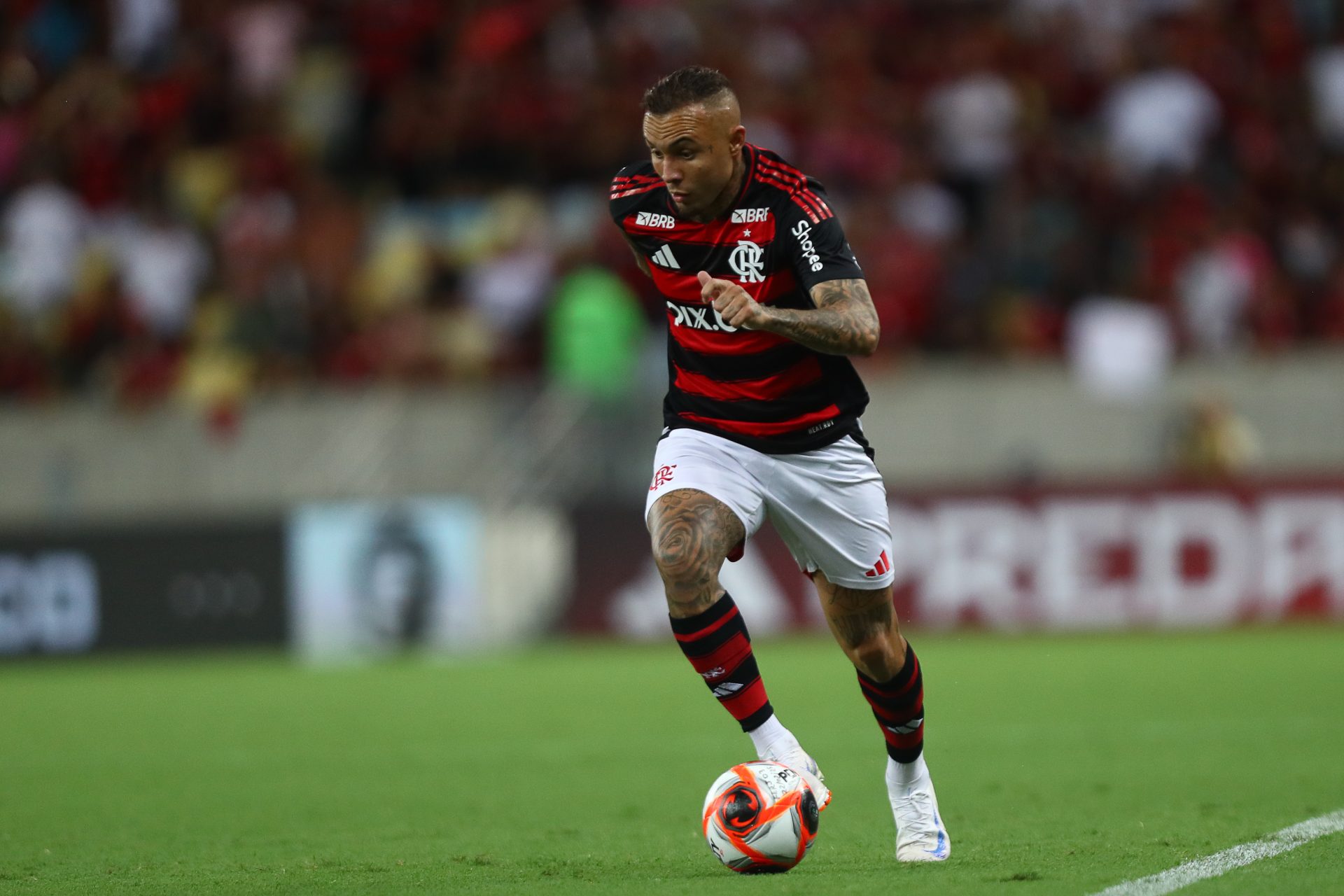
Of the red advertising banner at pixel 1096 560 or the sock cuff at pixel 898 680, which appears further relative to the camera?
the red advertising banner at pixel 1096 560

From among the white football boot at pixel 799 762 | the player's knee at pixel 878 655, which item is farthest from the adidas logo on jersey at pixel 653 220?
the white football boot at pixel 799 762

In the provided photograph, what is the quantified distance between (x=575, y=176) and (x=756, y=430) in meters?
12.0

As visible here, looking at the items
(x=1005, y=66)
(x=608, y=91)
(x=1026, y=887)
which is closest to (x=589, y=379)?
(x=608, y=91)

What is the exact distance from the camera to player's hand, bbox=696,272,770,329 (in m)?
5.09

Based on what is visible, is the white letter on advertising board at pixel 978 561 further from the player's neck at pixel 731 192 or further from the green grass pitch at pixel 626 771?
the player's neck at pixel 731 192

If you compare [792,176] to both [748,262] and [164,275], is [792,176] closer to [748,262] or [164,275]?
[748,262]

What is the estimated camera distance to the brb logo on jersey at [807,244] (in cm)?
549

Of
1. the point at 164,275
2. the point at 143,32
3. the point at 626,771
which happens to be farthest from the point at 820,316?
the point at 143,32

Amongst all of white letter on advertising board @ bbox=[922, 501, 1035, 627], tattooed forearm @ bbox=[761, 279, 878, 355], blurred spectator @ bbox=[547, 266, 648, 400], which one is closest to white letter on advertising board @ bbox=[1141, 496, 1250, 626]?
white letter on advertising board @ bbox=[922, 501, 1035, 627]

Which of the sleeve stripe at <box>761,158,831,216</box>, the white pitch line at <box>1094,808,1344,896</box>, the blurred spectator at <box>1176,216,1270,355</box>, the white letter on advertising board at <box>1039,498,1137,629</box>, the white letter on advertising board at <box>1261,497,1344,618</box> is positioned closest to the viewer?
the white pitch line at <box>1094,808,1344,896</box>

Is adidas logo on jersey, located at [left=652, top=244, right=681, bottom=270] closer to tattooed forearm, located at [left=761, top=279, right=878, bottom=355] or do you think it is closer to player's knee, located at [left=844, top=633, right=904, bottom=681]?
tattooed forearm, located at [left=761, top=279, right=878, bottom=355]

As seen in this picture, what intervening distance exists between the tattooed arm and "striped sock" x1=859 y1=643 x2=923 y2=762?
1.02 m

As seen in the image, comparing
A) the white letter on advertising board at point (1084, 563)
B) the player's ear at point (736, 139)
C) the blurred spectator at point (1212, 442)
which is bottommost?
the white letter on advertising board at point (1084, 563)

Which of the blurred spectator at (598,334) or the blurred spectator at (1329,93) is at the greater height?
the blurred spectator at (1329,93)
